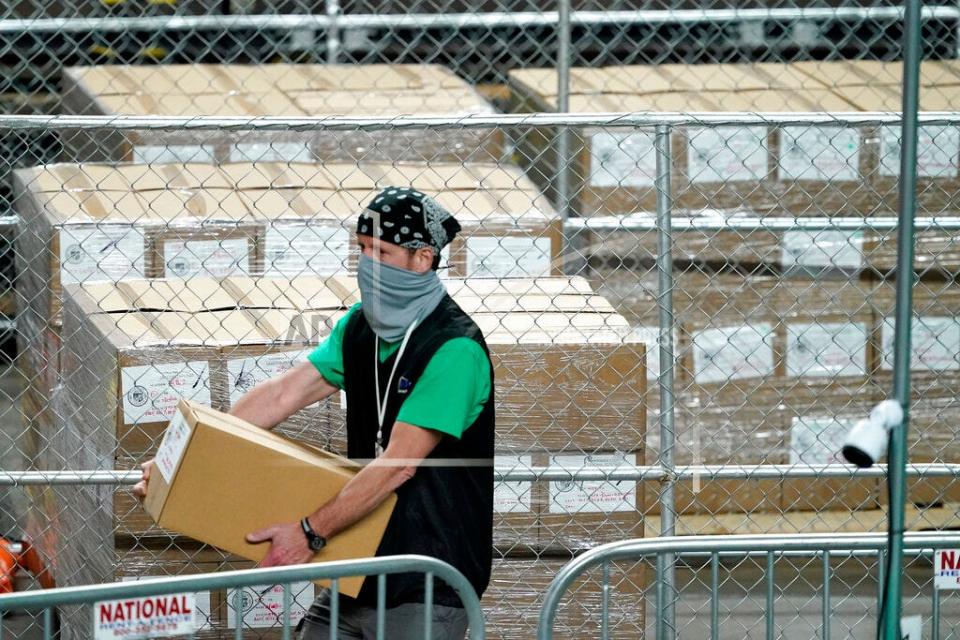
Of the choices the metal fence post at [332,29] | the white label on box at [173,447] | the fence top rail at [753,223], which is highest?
the metal fence post at [332,29]

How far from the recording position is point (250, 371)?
13.5 feet

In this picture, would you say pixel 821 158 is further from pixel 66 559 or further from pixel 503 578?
pixel 66 559

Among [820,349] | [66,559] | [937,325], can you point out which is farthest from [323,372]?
[937,325]

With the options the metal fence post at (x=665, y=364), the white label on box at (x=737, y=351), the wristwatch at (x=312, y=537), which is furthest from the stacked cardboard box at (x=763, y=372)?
the wristwatch at (x=312, y=537)

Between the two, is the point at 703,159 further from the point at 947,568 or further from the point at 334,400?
the point at 947,568

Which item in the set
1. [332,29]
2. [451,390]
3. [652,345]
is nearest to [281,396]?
[451,390]

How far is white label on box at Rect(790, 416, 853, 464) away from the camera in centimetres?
574

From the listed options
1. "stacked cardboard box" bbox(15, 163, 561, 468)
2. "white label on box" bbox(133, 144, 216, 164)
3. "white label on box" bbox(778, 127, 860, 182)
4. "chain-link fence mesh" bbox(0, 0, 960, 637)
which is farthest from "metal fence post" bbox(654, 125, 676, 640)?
"white label on box" bbox(133, 144, 216, 164)

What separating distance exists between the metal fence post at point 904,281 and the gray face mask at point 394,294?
118 centimetres

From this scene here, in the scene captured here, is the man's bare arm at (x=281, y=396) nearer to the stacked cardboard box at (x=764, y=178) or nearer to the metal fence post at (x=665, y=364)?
the metal fence post at (x=665, y=364)

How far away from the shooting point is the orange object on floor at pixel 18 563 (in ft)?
15.9

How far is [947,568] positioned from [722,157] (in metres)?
2.63

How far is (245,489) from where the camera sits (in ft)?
11.2

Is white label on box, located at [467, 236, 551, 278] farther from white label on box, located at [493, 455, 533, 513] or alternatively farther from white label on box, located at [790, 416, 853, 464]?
white label on box, located at [790, 416, 853, 464]
